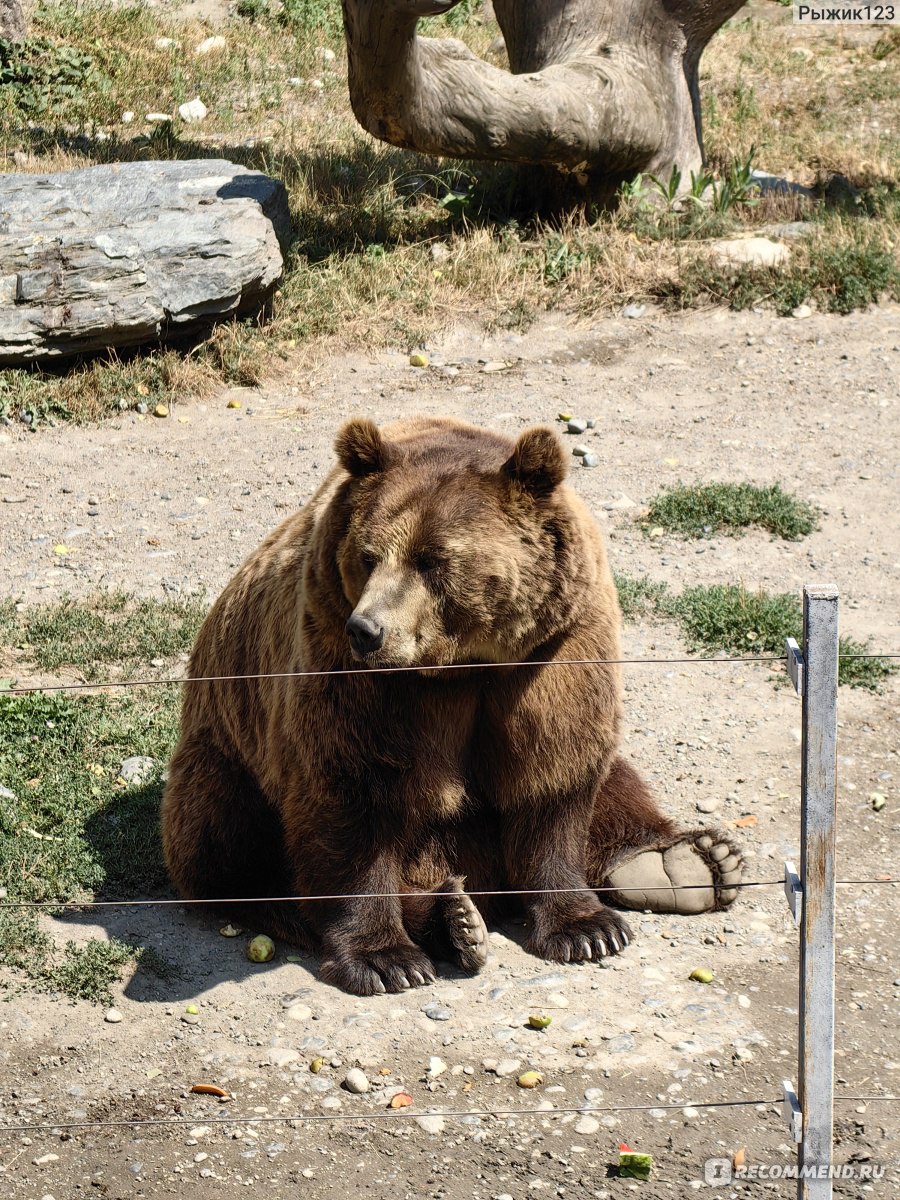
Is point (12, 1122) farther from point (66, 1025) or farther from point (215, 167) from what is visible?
point (215, 167)

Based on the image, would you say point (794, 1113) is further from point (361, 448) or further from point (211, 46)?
point (211, 46)

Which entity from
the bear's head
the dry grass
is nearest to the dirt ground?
the bear's head

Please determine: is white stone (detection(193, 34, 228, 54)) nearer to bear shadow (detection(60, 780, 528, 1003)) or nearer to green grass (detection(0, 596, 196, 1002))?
green grass (detection(0, 596, 196, 1002))

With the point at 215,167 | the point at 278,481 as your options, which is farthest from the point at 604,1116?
the point at 215,167

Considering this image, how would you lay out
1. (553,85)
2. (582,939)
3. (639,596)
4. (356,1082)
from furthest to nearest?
(553,85)
(639,596)
(582,939)
(356,1082)

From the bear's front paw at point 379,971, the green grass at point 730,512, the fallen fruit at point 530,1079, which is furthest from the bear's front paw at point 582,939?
the green grass at point 730,512

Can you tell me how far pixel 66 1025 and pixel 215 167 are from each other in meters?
7.05

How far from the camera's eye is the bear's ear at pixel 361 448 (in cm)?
376

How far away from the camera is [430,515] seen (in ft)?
12.2

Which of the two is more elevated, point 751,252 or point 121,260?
point 751,252

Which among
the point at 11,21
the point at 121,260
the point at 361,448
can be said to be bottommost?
the point at 121,260

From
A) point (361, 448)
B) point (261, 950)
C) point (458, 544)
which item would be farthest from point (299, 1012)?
point (361, 448)

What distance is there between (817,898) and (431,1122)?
1254 millimetres

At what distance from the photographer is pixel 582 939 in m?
→ 4.10
